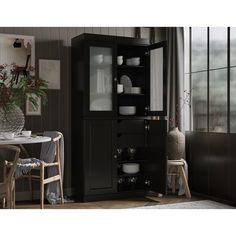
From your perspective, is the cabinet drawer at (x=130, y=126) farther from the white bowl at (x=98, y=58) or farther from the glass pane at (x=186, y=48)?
the glass pane at (x=186, y=48)

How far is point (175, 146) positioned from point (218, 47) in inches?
51.1

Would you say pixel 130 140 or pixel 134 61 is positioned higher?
pixel 134 61

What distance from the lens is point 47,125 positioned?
492 cm

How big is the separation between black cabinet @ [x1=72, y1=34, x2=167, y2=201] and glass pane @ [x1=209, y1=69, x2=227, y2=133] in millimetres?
613

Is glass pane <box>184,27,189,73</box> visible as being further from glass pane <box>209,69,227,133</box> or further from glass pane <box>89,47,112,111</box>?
glass pane <box>89,47,112,111</box>

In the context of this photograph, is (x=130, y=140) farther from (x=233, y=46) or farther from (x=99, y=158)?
(x=233, y=46)

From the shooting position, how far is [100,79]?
477 cm

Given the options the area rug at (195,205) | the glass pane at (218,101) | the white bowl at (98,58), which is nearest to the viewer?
the area rug at (195,205)

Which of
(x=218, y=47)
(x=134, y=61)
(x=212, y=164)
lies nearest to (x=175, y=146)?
(x=212, y=164)

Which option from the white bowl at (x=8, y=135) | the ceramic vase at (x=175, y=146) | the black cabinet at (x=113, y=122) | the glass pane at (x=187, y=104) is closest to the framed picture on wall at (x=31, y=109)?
the black cabinet at (x=113, y=122)

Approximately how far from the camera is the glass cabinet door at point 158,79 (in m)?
4.69

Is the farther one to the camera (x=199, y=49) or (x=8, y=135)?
(x=199, y=49)

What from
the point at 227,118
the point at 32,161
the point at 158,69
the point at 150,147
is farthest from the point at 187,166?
the point at 32,161

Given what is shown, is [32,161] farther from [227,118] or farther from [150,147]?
[227,118]
